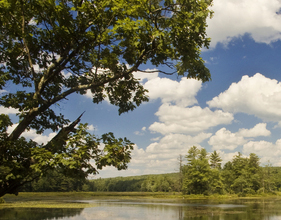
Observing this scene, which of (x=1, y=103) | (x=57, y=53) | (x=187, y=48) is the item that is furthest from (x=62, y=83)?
(x=187, y=48)

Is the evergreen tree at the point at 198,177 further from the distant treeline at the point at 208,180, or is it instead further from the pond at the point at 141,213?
the pond at the point at 141,213

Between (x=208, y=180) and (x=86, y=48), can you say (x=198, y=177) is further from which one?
(x=86, y=48)

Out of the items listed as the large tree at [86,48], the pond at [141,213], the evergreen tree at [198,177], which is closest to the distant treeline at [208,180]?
the evergreen tree at [198,177]

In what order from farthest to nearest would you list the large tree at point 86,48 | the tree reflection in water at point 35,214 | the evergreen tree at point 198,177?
the evergreen tree at point 198,177, the tree reflection in water at point 35,214, the large tree at point 86,48

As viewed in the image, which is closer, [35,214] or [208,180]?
[35,214]

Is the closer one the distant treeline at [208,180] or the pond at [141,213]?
the pond at [141,213]

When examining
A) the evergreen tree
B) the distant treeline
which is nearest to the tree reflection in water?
the distant treeline

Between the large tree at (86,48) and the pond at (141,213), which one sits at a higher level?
the large tree at (86,48)

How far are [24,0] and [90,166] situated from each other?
5533 mm

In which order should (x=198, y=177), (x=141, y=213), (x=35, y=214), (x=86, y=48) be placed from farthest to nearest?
(x=198, y=177) < (x=141, y=213) < (x=35, y=214) < (x=86, y=48)

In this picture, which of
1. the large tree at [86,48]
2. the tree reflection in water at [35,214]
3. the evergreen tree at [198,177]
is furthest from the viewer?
the evergreen tree at [198,177]

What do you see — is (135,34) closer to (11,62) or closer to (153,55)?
(153,55)

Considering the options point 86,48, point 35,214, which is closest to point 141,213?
point 35,214

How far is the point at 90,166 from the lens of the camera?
7000mm
